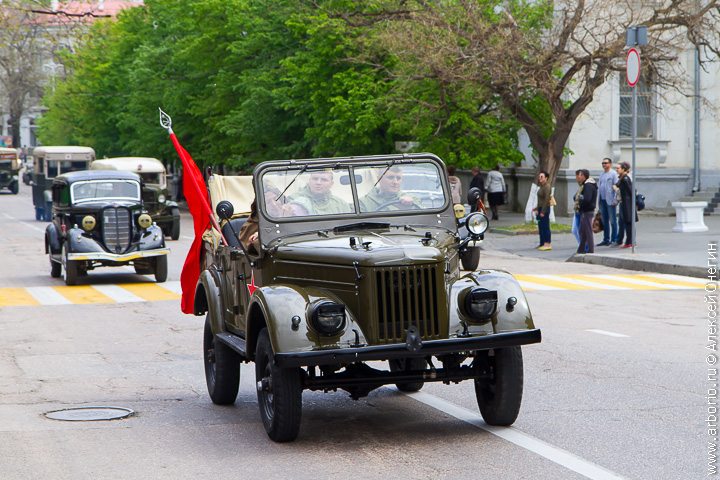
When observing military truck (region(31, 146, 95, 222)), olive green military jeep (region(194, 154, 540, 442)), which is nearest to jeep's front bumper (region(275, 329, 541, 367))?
olive green military jeep (region(194, 154, 540, 442))

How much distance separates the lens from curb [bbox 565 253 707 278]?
20.7 meters

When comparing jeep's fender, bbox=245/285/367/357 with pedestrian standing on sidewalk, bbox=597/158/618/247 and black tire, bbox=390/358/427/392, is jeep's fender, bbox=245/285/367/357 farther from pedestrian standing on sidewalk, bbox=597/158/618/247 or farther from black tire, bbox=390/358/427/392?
pedestrian standing on sidewalk, bbox=597/158/618/247

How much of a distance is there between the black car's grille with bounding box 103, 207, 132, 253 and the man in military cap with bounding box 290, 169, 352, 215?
13009mm

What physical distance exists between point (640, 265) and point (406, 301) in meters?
15.3

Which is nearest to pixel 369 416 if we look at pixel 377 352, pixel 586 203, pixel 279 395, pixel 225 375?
pixel 225 375

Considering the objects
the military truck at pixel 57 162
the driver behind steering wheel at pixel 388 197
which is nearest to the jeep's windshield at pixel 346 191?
the driver behind steering wheel at pixel 388 197

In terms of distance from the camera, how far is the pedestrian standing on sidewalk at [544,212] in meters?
26.3

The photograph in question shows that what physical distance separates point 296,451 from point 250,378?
3213 mm

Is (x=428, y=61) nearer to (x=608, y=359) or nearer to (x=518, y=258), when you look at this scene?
(x=518, y=258)

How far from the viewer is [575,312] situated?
1550 cm

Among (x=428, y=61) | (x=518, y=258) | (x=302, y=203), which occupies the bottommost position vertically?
(x=518, y=258)

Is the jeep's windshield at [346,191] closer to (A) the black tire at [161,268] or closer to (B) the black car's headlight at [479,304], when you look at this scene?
(B) the black car's headlight at [479,304]

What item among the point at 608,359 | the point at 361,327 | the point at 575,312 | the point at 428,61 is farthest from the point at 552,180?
the point at 361,327

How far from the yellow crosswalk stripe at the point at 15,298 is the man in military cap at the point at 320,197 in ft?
33.9
